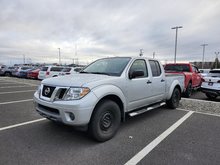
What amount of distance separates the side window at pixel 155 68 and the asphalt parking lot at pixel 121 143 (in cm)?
139

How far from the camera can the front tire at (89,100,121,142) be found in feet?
11.4

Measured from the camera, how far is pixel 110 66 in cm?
468

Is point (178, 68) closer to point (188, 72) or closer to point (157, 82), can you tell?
point (188, 72)

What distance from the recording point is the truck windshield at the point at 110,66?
4.36 meters

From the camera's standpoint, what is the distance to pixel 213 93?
26.3ft

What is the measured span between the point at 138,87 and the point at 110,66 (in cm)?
92

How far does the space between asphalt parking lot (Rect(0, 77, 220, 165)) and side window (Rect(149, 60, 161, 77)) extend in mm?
1386

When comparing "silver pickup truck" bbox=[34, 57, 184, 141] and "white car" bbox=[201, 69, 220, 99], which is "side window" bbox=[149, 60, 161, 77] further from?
"white car" bbox=[201, 69, 220, 99]

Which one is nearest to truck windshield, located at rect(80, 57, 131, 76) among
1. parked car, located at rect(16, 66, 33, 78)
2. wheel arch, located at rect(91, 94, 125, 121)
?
wheel arch, located at rect(91, 94, 125, 121)

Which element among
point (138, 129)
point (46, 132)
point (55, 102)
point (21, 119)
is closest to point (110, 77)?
point (55, 102)

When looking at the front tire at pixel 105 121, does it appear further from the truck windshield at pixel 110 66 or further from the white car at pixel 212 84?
the white car at pixel 212 84

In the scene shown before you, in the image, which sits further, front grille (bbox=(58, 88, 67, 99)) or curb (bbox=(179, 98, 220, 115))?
curb (bbox=(179, 98, 220, 115))

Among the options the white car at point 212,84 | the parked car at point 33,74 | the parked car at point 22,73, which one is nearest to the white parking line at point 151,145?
the white car at point 212,84

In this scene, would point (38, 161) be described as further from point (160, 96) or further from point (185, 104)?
point (185, 104)
